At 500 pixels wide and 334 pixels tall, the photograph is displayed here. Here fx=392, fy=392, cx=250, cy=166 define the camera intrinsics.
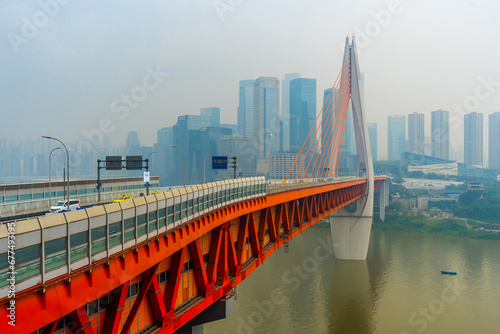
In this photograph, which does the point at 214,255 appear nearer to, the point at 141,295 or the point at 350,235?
the point at 141,295

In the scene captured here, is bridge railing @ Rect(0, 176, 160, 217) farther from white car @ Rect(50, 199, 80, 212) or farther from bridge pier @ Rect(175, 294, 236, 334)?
bridge pier @ Rect(175, 294, 236, 334)

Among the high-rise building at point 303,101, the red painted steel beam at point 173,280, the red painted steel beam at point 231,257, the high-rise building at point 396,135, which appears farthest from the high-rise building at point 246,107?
the red painted steel beam at point 173,280

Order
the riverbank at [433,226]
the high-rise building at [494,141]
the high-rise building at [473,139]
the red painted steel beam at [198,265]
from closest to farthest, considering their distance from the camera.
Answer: the red painted steel beam at [198,265] → the riverbank at [433,226] → the high-rise building at [473,139] → the high-rise building at [494,141]

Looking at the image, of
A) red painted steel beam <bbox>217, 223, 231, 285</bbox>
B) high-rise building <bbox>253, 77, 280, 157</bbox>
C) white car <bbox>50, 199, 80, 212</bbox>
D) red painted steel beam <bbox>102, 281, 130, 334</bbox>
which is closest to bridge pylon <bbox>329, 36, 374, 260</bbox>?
red painted steel beam <bbox>217, 223, 231, 285</bbox>

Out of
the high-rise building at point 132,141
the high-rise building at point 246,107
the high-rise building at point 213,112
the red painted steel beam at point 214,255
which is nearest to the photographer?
the red painted steel beam at point 214,255

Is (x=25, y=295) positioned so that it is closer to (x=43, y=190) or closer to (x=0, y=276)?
(x=0, y=276)

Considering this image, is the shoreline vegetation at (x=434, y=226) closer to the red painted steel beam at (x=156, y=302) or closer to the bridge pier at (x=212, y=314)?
the bridge pier at (x=212, y=314)
